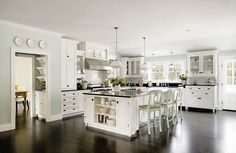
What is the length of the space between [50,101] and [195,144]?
413cm

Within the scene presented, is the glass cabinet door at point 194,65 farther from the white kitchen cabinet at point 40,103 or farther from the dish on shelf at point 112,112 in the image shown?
the white kitchen cabinet at point 40,103

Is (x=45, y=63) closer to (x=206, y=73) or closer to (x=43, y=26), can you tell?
(x=43, y=26)

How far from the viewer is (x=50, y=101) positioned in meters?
5.59

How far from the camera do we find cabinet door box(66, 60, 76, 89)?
6234 millimetres

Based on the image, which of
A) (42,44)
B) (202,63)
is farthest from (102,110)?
(202,63)

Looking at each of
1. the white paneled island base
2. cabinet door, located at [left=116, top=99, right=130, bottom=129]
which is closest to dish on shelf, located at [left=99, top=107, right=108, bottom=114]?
the white paneled island base

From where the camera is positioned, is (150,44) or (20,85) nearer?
(150,44)

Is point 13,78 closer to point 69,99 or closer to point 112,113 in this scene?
point 69,99

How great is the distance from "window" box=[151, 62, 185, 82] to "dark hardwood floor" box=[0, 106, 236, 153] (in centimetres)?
412

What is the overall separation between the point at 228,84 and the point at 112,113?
5.64 meters

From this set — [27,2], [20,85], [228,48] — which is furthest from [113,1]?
[20,85]

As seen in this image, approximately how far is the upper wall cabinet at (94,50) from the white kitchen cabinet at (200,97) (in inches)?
153

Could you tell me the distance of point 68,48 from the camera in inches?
248

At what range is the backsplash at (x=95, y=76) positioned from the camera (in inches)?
304
